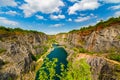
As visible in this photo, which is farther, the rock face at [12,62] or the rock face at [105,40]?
the rock face at [105,40]

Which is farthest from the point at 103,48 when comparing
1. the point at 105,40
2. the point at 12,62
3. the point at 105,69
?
the point at 12,62

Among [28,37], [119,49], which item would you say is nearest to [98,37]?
[119,49]

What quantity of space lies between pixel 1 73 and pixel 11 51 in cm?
1390

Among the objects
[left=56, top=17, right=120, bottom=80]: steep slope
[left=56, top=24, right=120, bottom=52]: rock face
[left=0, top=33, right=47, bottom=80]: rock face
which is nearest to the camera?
[left=56, top=17, right=120, bottom=80]: steep slope

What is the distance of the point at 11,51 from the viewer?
5938cm

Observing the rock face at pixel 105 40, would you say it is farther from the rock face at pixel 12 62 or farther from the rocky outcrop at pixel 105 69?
the rock face at pixel 12 62

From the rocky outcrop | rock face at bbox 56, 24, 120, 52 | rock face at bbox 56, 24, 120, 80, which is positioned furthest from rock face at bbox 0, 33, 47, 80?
rock face at bbox 56, 24, 120, 52

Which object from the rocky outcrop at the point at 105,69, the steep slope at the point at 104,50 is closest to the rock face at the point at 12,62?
the steep slope at the point at 104,50

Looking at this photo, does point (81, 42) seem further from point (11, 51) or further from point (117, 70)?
point (117, 70)

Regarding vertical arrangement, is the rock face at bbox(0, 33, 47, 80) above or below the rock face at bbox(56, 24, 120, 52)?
below

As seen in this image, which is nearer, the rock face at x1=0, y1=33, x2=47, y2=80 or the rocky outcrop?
the rocky outcrop

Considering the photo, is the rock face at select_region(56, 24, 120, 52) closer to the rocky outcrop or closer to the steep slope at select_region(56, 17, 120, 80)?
the steep slope at select_region(56, 17, 120, 80)

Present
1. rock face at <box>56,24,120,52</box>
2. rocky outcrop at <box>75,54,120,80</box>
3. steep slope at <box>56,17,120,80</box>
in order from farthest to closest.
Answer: rock face at <box>56,24,120,52</box> < steep slope at <box>56,17,120,80</box> < rocky outcrop at <box>75,54,120,80</box>

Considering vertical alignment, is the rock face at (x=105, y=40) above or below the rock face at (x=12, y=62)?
above
